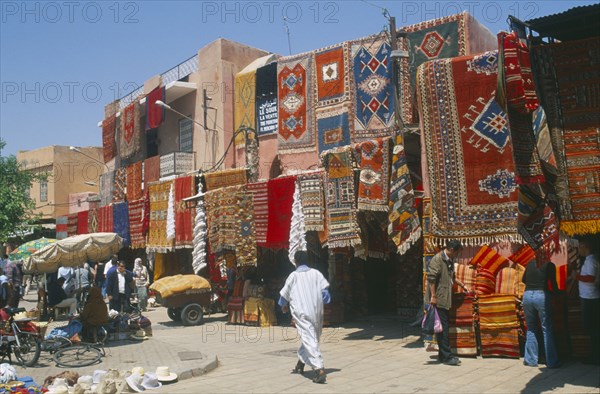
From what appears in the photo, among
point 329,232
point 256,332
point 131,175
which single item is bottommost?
point 256,332

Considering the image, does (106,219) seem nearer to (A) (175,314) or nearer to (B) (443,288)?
(A) (175,314)

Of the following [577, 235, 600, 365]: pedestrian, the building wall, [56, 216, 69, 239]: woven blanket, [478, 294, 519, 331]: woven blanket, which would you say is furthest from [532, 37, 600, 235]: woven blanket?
the building wall

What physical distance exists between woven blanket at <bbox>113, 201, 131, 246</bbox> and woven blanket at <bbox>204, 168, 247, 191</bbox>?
555 centimetres

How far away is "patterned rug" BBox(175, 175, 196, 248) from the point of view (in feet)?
50.9

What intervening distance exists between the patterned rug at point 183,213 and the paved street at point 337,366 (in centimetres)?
378

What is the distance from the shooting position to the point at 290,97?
1485 centimetres

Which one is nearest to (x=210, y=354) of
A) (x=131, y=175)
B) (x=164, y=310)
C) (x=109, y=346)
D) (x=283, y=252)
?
(x=109, y=346)

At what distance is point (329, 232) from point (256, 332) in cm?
299

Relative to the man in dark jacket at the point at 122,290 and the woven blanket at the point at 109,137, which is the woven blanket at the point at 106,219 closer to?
the woven blanket at the point at 109,137

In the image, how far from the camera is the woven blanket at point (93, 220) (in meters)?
21.8

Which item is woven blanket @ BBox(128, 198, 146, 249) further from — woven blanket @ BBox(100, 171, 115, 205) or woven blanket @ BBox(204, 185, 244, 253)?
Result: woven blanket @ BBox(204, 185, 244, 253)

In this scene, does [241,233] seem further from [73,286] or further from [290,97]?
[73,286]

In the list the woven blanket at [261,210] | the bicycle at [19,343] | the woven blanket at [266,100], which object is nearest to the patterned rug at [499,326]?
the woven blanket at [261,210]

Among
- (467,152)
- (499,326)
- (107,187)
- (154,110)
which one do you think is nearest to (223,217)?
(467,152)
